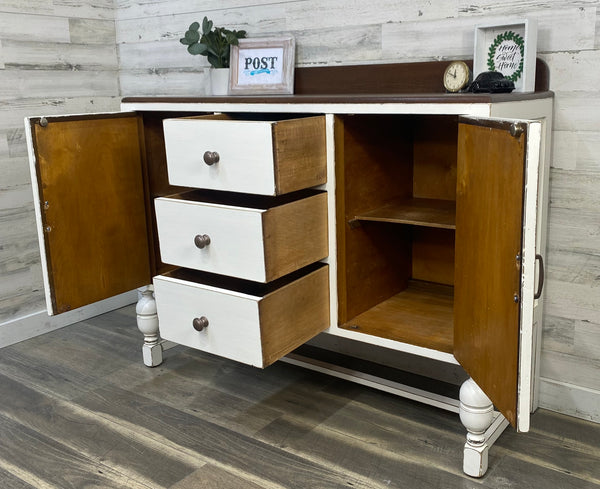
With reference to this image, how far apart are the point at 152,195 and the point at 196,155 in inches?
19.8

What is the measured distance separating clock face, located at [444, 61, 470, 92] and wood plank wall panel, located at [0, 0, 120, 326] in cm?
141

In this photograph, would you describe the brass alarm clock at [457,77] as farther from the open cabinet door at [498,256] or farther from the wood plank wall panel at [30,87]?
the wood plank wall panel at [30,87]

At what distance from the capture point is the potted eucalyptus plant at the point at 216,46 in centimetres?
191

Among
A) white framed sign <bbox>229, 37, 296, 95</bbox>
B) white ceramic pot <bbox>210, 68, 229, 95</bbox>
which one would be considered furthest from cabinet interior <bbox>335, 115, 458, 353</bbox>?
white ceramic pot <bbox>210, 68, 229, 95</bbox>

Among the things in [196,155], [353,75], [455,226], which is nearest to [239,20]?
[353,75]

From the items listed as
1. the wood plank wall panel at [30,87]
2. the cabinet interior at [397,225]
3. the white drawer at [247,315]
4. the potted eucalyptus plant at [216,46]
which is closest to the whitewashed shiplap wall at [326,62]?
the wood plank wall panel at [30,87]

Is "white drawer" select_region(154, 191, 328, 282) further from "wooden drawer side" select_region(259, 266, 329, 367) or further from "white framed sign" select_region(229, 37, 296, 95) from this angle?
"white framed sign" select_region(229, 37, 296, 95)

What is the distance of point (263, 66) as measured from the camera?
1898 mm

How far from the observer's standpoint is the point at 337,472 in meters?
1.41

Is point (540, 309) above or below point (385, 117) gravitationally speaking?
below

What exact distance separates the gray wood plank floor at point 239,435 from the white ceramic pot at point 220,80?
82 cm

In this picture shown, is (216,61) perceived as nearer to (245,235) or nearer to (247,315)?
(245,235)

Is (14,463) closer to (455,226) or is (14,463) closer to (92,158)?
(92,158)

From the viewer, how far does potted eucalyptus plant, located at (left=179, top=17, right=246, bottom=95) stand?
1909 mm
